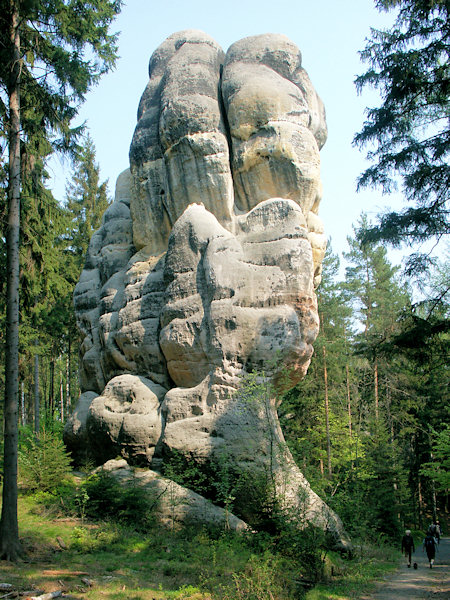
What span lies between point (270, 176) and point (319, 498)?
873cm

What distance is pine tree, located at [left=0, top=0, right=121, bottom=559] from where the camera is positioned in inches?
377

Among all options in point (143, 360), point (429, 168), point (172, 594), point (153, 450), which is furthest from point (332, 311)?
point (172, 594)

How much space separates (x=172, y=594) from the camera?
793cm

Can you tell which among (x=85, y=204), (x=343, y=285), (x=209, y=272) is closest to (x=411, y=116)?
(x=209, y=272)

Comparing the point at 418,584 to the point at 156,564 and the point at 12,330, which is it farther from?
the point at 12,330

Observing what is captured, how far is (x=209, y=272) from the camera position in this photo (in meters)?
14.3

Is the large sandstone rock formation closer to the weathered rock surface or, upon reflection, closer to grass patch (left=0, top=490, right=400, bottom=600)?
the weathered rock surface

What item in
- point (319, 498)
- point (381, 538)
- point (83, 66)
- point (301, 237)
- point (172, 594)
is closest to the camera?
point (172, 594)

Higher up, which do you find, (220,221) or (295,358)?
(220,221)

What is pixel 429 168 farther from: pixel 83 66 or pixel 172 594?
pixel 172 594

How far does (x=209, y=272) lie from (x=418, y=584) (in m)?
A: 8.46

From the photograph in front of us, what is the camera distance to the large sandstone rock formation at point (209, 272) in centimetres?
1306

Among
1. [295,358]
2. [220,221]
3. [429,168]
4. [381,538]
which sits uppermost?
[220,221]

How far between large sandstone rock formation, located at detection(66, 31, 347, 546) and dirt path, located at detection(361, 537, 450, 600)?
4.49ft
